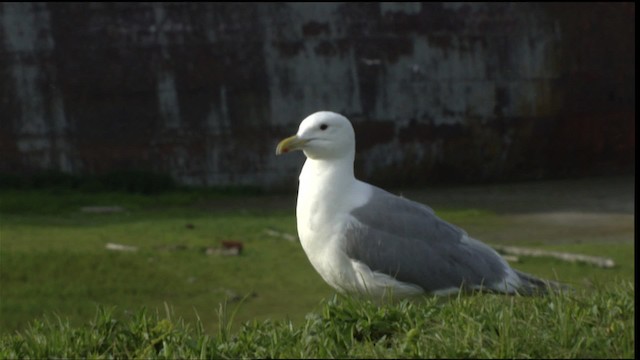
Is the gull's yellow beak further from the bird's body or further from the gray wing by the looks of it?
the gray wing

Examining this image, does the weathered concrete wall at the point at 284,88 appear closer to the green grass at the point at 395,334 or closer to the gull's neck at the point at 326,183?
the gull's neck at the point at 326,183

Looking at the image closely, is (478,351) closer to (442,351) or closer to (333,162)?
(442,351)

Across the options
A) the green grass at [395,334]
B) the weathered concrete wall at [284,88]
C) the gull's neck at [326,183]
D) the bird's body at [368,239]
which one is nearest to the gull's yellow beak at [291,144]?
the bird's body at [368,239]

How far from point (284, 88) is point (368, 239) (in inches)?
357

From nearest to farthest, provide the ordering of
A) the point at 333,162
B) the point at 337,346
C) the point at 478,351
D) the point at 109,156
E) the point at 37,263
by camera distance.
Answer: the point at 478,351
the point at 337,346
the point at 333,162
the point at 37,263
the point at 109,156

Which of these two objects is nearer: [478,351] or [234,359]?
[478,351]

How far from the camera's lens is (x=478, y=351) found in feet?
11.7

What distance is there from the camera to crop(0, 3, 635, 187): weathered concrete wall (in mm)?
13773

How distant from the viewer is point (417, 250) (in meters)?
5.35

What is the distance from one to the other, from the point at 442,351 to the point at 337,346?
1.32 ft

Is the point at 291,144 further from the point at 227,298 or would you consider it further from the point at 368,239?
the point at 227,298

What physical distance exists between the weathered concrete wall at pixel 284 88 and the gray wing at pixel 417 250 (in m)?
8.50

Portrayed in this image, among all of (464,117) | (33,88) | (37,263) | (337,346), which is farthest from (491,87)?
(337,346)

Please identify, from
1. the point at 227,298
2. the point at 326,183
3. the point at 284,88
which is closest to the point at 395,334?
the point at 326,183
